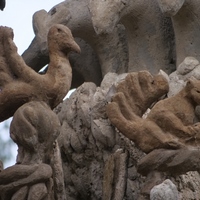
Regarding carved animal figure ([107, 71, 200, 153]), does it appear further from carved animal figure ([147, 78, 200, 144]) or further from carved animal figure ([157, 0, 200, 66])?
carved animal figure ([157, 0, 200, 66])

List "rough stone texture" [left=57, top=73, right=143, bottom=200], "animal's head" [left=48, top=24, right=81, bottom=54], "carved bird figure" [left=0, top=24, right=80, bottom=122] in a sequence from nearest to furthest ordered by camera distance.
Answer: "carved bird figure" [left=0, top=24, right=80, bottom=122] → "animal's head" [left=48, top=24, right=81, bottom=54] → "rough stone texture" [left=57, top=73, right=143, bottom=200]

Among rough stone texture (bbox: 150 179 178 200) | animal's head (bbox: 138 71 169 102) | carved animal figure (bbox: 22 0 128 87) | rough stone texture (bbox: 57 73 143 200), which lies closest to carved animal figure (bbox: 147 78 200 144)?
animal's head (bbox: 138 71 169 102)

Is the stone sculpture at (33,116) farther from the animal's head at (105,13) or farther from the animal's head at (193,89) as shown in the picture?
the animal's head at (193,89)

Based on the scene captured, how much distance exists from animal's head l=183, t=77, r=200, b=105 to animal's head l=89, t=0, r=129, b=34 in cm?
83

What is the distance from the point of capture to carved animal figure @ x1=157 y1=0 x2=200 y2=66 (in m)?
9.48

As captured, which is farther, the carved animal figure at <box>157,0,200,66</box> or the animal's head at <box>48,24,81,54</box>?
the carved animal figure at <box>157,0,200,66</box>

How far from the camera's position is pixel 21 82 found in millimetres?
8469

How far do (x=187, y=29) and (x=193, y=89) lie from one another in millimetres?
1006

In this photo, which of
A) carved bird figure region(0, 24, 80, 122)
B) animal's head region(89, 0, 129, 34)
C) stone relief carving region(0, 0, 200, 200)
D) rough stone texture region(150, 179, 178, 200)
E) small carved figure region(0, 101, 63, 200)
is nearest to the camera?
rough stone texture region(150, 179, 178, 200)

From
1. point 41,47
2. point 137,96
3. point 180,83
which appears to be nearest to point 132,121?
point 137,96

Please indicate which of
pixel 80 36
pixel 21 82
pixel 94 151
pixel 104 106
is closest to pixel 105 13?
pixel 104 106

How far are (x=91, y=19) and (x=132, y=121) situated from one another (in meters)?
1.24

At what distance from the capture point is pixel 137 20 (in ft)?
31.9

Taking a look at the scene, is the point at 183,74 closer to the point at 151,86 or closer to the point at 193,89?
the point at 151,86
